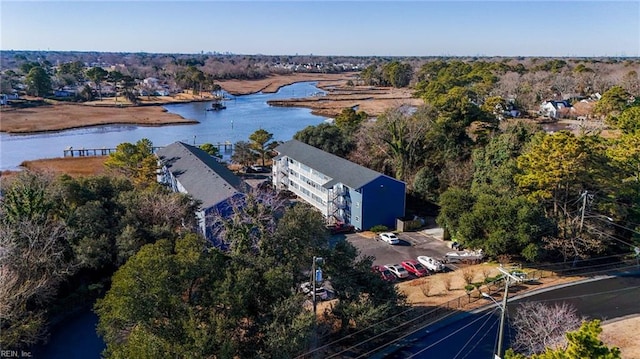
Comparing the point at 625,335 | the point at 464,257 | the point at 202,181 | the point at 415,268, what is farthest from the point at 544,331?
the point at 202,181

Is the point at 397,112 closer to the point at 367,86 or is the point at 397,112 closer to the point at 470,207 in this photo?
the point at 470,207

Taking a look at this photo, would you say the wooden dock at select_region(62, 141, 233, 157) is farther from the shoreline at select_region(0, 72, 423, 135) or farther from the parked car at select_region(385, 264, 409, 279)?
the parked car at select_region(385, 264, 409, 279)

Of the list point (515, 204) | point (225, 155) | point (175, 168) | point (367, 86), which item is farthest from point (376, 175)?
point (367, 86)

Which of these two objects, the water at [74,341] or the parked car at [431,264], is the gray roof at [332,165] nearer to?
the parked car at [431,264]

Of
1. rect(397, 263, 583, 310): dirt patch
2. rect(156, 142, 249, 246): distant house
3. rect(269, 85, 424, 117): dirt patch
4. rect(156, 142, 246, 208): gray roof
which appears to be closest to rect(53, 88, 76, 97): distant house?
rect(269, 85, 424, 117): dirt patch

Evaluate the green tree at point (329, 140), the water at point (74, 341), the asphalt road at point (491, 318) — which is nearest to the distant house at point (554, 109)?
the green tree at point (329, 140)

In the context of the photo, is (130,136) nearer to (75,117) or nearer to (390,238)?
(75,117)

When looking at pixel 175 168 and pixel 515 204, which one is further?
pixel 175 168
